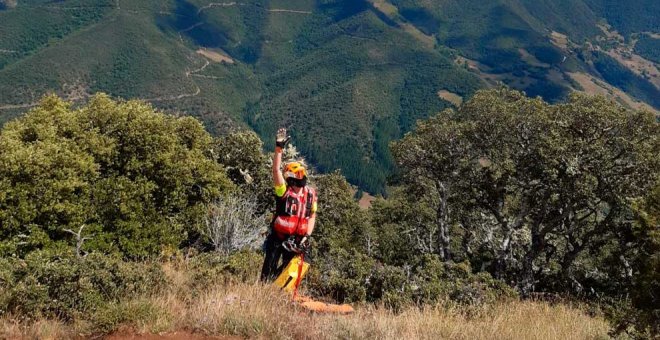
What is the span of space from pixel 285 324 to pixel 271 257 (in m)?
2.01

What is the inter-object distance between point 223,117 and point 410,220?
165131mm

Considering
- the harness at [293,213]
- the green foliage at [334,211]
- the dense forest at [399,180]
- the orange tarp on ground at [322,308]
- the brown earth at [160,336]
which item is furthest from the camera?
the green foliage at [334,211]

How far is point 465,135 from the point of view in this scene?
731 inches

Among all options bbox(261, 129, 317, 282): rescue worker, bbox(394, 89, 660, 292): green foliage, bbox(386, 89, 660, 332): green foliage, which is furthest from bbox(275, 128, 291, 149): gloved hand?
bbox(394, 89, 660, 292): green foliage

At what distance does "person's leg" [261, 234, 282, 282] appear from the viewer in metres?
7.50

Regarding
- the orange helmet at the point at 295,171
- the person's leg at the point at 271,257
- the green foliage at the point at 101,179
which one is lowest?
the green foliage at the point at 101,179

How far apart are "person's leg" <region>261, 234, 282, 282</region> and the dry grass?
0.82m

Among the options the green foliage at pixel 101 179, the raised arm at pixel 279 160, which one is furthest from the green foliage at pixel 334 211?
the raised arm at pixel 279 160

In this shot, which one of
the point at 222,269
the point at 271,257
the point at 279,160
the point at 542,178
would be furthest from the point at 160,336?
the point at 542,178

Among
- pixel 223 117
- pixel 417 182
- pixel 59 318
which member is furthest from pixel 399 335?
pixel 223 117

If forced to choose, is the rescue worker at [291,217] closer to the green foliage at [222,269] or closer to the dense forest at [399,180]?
the green foliage at [222,269]

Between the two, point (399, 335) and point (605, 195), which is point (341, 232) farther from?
point (399, 335)

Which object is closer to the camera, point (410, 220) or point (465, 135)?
point (465, 135)

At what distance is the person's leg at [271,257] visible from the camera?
7496 millimetres
